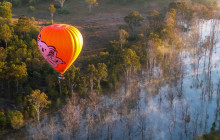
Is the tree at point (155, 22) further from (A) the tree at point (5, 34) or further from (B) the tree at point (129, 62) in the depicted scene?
(A) the tree at point (5, 34)

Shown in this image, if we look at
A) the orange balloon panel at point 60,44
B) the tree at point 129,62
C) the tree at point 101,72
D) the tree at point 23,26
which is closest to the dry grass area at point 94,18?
the tree at point 23,26

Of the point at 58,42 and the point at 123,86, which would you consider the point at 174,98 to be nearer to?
the point at 123,86

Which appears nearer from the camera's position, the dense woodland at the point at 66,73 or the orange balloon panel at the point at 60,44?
the orange balloon panel at the point at 60,44

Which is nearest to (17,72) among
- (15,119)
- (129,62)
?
(15,119)

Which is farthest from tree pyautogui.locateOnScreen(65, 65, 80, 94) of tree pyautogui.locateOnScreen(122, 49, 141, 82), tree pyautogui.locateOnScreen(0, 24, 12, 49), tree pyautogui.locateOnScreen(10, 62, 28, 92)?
tree pyautogui.locateOnScreen(0, 24, 12, 49)

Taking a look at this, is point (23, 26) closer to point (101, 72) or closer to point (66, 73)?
point (66, 73)

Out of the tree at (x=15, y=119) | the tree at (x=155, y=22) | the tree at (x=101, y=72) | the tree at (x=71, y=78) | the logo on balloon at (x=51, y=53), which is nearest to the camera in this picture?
the logo on balloon at (x=51, y=53)
